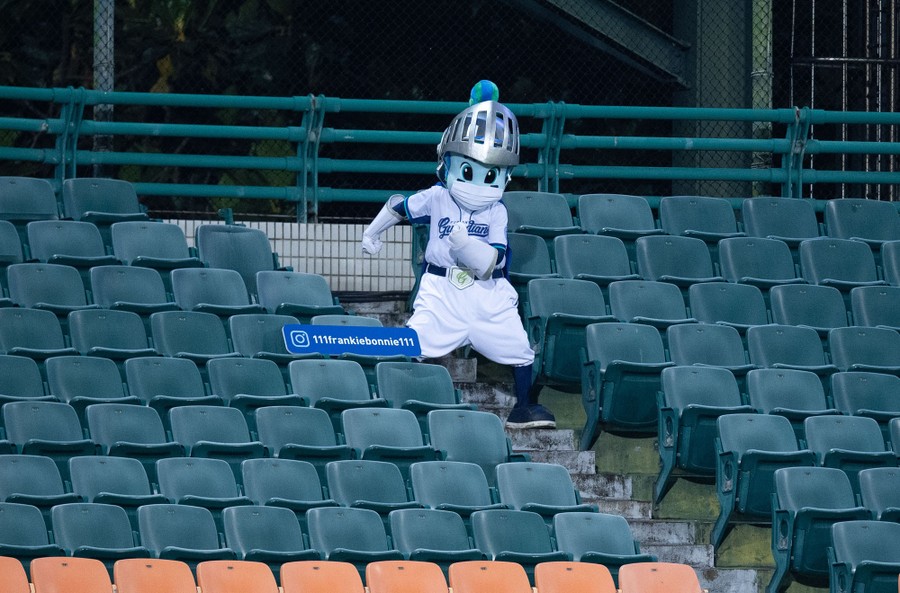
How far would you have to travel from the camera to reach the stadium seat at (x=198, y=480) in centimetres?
748

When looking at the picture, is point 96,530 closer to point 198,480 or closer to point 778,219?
point 198,480

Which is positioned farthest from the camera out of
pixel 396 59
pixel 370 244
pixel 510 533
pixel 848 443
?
pixel 396 59

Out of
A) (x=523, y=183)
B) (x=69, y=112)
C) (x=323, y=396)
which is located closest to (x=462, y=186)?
(x=323, y=396)

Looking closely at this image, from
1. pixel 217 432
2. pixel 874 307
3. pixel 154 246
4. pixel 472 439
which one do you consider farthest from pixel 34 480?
pixel 874 307

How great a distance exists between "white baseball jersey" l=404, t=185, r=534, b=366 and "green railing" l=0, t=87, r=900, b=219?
3.99ft

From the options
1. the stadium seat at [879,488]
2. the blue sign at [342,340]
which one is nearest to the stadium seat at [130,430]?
the blue sign at [342,340]

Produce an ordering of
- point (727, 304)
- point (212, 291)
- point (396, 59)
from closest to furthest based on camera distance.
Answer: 1. point (212, 291)
2. point (727, 304)
3. point (396, 59)

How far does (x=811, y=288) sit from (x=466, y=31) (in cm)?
419

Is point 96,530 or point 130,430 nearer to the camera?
point 96,530

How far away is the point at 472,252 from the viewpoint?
9062 millimetres

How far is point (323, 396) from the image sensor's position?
8516mm

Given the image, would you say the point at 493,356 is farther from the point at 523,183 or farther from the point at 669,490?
the point at 523,183

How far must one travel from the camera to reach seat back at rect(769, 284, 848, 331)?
979 centimetres

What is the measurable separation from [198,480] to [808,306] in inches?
152
